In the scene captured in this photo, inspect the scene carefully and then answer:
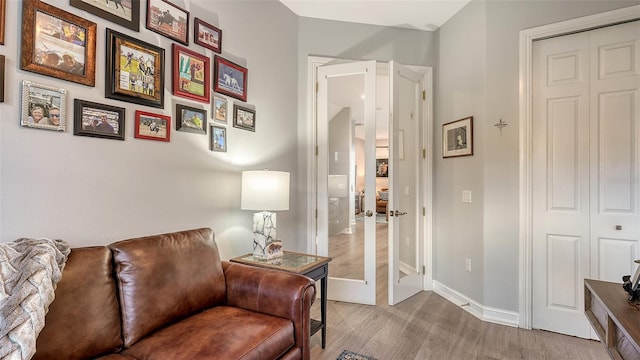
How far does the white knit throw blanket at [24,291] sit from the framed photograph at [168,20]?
1359mm

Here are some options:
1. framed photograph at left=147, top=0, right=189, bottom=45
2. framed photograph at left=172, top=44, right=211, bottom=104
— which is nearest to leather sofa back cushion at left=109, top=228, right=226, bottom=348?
framed photograph at left=172, top=44, right=211, bottom=104

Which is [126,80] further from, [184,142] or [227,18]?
[227,18]

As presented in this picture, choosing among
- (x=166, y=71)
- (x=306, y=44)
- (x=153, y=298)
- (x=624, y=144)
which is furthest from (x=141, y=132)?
(x=624, y=144)

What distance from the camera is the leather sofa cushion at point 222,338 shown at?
50.6 inches

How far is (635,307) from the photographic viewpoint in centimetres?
111

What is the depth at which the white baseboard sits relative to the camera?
8.34 feet

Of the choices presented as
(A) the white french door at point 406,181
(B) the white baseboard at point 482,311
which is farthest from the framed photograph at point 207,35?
(B) the white baseboard at point 482,311

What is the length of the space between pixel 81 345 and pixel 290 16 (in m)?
2.95

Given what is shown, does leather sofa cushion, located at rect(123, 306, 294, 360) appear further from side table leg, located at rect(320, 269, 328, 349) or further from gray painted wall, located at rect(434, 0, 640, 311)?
gray painted wall, located at rect(434, 0, 640, 311)

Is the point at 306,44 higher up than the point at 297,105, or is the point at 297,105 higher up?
the point at 306,44

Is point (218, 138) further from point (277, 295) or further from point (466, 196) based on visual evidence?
point (466, 196)

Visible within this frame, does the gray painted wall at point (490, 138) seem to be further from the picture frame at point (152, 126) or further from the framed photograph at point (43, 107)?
the framed photograph at point (43, 107)

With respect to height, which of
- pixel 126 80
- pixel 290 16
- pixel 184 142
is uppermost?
pixel 290 16

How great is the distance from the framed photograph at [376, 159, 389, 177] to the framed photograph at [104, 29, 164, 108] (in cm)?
195
